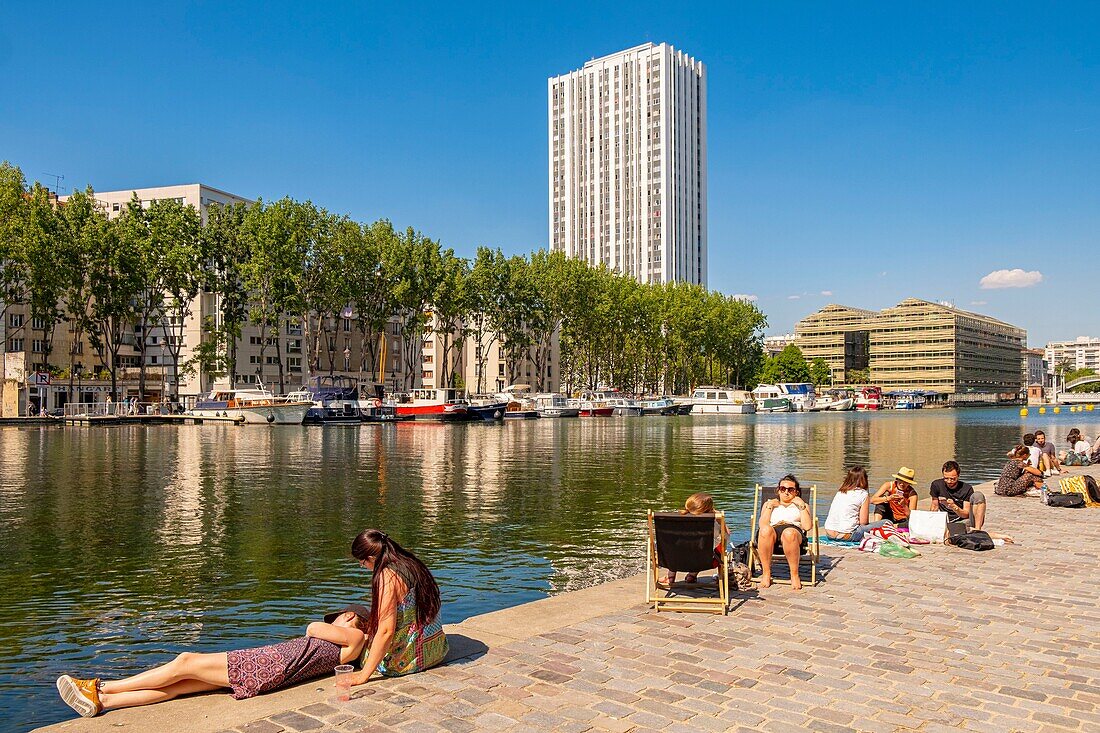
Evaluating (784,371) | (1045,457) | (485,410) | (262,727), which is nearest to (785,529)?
(262,727)

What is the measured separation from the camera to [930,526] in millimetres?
14164

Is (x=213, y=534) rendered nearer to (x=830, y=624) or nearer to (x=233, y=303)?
(x=830, y=624)

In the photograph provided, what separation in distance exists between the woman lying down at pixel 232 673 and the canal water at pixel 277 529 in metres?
1.35

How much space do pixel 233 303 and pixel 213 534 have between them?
72.1 meters

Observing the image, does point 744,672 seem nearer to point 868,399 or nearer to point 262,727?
point 262,727

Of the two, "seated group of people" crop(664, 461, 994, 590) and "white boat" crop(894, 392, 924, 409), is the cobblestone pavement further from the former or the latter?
"white boat" crop(894, 392, 924, 409)

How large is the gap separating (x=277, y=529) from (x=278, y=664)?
11.4 metres

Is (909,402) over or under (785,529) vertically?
under

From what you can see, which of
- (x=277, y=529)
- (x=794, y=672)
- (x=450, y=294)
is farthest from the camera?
(x=450, y=294)

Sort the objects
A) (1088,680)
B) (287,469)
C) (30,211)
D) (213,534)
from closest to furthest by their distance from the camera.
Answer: (1088,680) < (213,534) < (287,469) < (30,211)

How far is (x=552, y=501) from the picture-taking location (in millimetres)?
23000

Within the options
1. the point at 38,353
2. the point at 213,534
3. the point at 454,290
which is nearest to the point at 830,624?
the point at 213,534

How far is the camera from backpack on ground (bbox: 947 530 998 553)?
13.7 m

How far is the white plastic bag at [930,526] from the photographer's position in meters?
14.1
